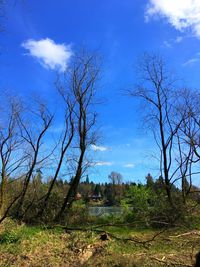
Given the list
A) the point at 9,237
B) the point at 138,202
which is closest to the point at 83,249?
the point at 9,237

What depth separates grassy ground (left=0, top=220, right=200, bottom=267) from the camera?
436 inches

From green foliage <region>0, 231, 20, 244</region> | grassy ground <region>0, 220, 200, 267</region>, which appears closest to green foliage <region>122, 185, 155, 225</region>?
grassy ground <region>0, 220, 200, 267</region>

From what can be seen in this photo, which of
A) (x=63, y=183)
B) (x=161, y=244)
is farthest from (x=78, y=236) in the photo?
(x=63, y=183)

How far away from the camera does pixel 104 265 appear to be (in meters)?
11.0

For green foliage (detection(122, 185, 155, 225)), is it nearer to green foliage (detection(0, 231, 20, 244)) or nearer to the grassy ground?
the grassy ground

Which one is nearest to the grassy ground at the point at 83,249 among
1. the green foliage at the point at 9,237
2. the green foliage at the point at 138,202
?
the green foliage at the point at 9,237

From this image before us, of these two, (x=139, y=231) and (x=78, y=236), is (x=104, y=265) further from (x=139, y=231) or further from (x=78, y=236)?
(x=139, y=231)

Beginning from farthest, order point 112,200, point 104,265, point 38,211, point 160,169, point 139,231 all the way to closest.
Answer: point 112,200 < point 160,169 < point 38,211 < point 139,231 < point 104,265

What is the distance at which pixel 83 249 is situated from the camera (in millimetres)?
12648

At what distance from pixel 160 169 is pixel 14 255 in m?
11.5

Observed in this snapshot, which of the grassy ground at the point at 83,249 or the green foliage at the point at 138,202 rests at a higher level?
the green foliage at the point at 138,202

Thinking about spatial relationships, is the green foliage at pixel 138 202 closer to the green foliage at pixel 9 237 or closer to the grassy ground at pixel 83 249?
the grassy ground at pixel 83 249

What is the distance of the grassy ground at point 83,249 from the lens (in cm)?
1107

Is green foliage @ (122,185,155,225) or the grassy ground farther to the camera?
green foliage @ (122,185,155,225)
